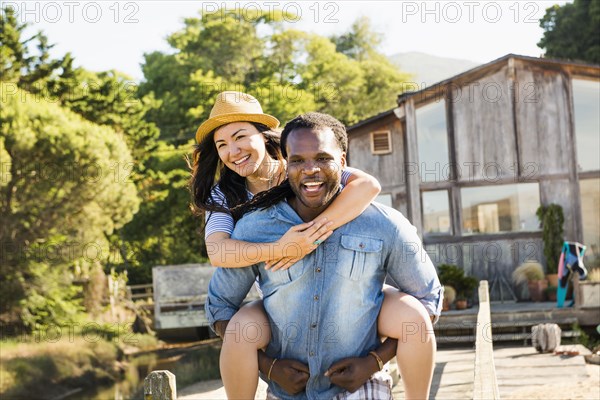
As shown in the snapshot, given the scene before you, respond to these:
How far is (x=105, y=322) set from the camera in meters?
32.4

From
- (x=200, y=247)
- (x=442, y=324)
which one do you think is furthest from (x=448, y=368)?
(x=200, y=247)

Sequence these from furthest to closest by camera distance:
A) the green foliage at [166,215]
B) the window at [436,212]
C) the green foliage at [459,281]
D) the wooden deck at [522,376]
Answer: the green foliage at [166,215], the window at [436,212], the green foliage at [459,281], the wooden deck at [522,376]

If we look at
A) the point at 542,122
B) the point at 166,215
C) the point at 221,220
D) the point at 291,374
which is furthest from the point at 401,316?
the point at 166,215

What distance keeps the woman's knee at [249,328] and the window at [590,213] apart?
17.5 metres

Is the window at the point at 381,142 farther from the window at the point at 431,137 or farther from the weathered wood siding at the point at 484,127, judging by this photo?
the weathered wood siding at the point at 484,127

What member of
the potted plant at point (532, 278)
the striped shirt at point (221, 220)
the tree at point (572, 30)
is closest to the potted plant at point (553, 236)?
the potted plant at point (532, 278)

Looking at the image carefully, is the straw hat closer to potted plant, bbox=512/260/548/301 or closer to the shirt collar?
the shirt collar

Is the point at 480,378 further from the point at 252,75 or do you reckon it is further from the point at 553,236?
the point at 252,75

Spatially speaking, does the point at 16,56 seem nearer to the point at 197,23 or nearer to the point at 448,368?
the point at 197,23

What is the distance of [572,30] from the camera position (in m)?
40.2

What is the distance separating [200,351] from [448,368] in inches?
758

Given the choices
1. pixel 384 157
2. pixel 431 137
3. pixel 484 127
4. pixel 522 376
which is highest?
pixel 484 127

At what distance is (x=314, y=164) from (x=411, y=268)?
481mm

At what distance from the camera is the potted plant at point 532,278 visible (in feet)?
62.7
